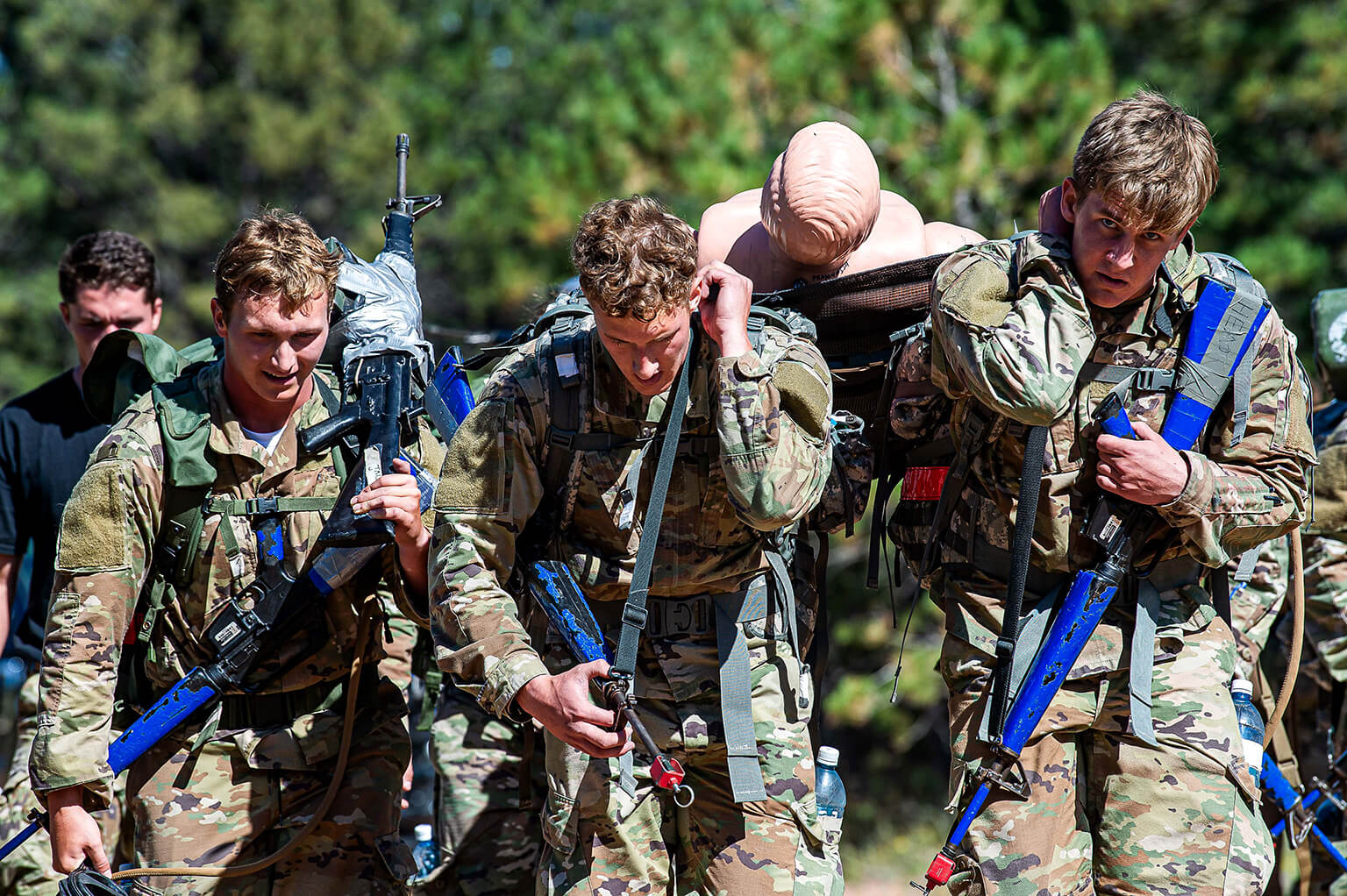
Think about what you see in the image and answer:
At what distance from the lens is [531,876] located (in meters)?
4.82

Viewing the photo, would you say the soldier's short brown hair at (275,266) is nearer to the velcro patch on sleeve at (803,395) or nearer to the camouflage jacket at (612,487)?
the camouflage jacket at (612,487)

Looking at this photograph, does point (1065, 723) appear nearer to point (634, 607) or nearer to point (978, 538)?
point (978, 538)

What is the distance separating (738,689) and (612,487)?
1.99 ft

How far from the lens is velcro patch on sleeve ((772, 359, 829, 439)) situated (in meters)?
3.29

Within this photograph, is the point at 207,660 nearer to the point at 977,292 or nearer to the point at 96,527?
the point at 96,527

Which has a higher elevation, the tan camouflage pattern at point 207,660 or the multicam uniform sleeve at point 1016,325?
the multicam uniform sleeve at point 1016,325

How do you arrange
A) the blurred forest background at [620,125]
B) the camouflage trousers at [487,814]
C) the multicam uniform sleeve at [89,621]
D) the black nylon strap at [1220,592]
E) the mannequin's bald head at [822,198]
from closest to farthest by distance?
the multicam uniform sleeve at [89,621]
the black nylon strap at [1220,592]
the mannequin's bald head at [822,198]
the camouflage trousers at [487,814]
the blurred forest background at [620,125]

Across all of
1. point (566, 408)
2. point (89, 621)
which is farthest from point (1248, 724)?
point (89, 621)

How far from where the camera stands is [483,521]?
329 centimetres

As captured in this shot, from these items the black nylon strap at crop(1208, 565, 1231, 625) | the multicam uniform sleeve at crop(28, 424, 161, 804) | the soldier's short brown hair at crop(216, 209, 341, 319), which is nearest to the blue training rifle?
the black nylon strap at crop(1208, 565, 1231, 625)

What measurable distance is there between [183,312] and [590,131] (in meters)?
6.87

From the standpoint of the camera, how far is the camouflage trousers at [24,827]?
472 centimetres

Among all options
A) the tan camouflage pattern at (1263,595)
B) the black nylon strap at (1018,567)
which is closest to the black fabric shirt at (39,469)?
the black nylon strap at (1018,567)

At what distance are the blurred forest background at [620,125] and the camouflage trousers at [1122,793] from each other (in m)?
1.93
